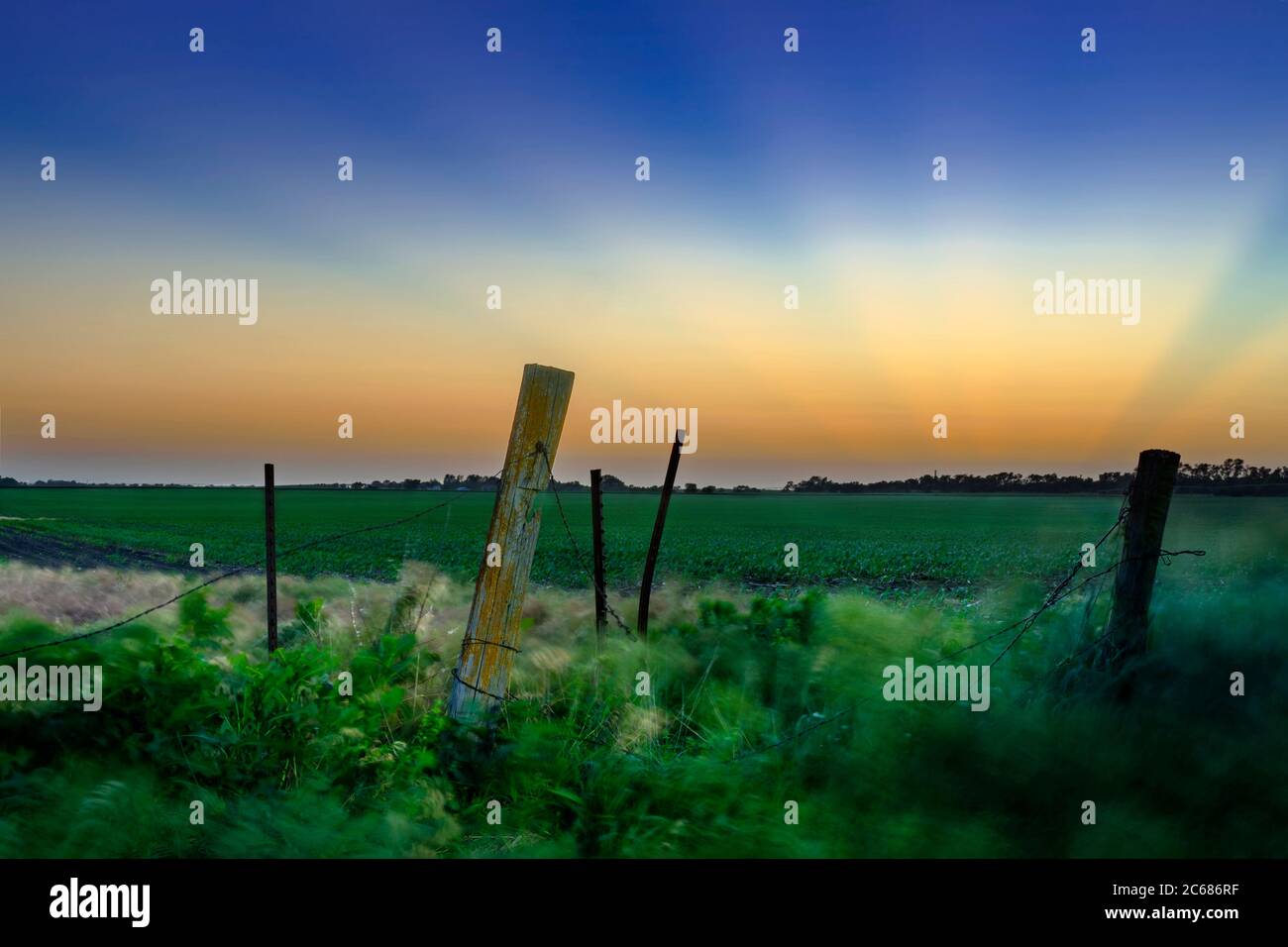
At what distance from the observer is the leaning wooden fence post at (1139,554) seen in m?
5.77

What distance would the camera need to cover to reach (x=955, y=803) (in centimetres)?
486

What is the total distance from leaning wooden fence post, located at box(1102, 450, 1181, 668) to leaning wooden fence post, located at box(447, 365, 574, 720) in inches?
166

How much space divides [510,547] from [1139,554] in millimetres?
4532

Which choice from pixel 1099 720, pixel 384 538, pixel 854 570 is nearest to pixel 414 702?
pixel 1099 720

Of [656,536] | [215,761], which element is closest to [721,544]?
[656,536]

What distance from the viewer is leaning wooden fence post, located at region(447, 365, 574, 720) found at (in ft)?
20.4

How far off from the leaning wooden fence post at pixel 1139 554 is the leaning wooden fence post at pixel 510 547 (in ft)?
13.8

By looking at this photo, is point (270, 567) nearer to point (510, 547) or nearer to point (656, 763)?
point (510, 547)

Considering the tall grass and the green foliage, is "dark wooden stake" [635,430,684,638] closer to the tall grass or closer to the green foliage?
the tall grass

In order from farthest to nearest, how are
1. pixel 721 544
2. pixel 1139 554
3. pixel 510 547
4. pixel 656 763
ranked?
pixel 721 544 < pixel 510 547 < pixel 1139 554 < pixel 656 763

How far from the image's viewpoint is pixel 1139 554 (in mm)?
5871

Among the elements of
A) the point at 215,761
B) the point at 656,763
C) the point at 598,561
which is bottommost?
the point at 656,763

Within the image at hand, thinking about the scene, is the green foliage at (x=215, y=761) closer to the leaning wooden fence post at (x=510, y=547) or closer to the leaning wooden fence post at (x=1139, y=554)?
the leaning wooden fence post at (x=510, y=547)

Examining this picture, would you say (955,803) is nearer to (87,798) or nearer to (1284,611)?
(1284,611)
